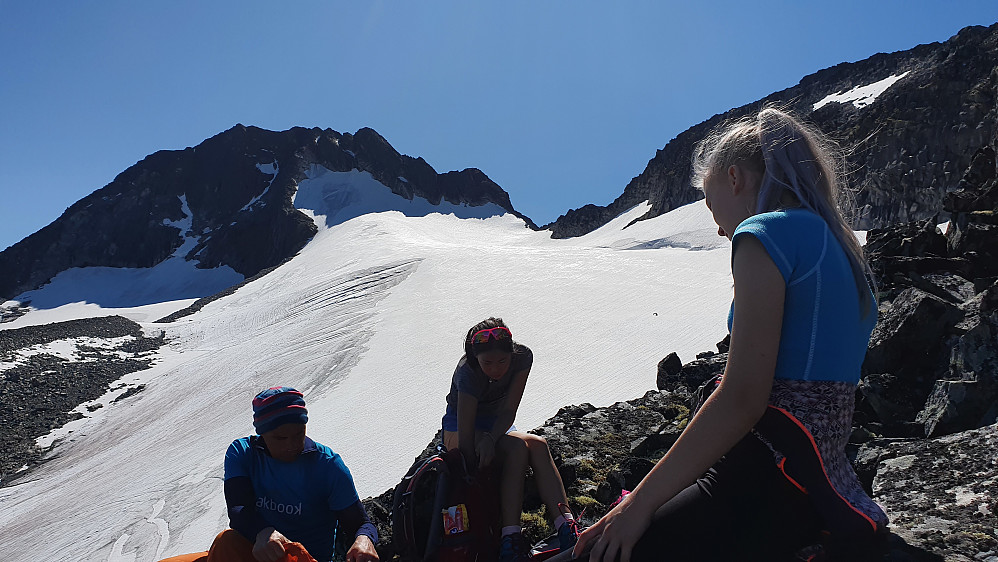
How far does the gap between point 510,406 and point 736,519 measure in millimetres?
2704

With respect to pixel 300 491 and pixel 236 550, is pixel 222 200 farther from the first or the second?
pixel 236 550

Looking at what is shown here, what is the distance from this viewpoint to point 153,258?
86.8 meters

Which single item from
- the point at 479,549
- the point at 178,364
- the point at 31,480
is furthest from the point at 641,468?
the point at 178,364

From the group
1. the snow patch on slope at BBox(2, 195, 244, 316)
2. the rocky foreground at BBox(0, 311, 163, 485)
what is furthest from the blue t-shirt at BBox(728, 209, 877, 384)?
the snow patch on slope at BBox(2, 195, 244, 316)

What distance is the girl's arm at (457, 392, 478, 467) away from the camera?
3.91 metres

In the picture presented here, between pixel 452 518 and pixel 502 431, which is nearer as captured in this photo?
pixel 452 518

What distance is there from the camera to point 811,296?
161 cm

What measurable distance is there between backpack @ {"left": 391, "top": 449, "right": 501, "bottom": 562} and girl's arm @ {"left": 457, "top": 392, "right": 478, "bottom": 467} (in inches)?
10.4

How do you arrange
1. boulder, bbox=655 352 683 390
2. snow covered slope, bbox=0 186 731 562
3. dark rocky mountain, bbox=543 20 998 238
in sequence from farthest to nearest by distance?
dark rocky mountain, bbox=543 20 998 238, snow covered slope, bbox=0 186 731 562, boulder, bbox=655 352 683 390

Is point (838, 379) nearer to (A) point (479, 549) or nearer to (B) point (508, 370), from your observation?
(A) point (479, 549)

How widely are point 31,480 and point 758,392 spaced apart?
75.2 feet

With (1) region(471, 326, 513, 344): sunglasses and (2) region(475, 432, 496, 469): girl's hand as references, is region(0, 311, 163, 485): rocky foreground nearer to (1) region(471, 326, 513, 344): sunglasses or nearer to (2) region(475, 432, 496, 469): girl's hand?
(1) region(471, 326, 513, 344): sunglasses

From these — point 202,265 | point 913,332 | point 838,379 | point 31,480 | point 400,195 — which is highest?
point 400,195

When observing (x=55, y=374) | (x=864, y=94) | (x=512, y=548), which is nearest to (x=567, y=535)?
(x=512, y=548)
